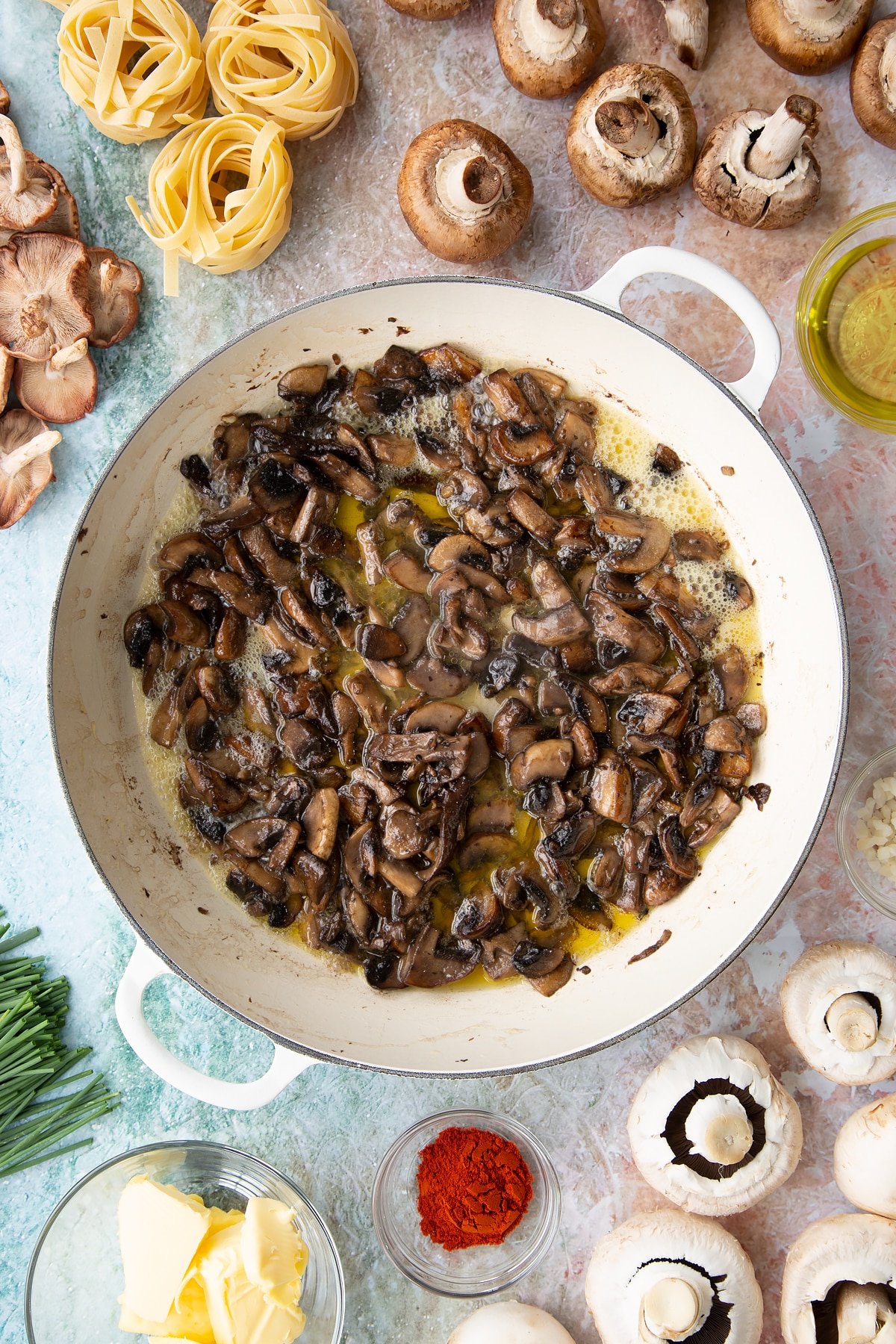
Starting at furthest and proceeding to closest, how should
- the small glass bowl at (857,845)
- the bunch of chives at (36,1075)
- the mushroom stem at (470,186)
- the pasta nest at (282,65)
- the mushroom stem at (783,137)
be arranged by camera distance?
the bunch of chives at (36,1075)
the small glass bowl at (857,845)
the pasta nest at (282,65)
the mushroom stem at (470,186)
the mushroom stem at (783,137)

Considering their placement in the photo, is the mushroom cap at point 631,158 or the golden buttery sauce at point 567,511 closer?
the mushroom cap at point 631,158

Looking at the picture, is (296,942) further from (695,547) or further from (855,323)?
(855,323)

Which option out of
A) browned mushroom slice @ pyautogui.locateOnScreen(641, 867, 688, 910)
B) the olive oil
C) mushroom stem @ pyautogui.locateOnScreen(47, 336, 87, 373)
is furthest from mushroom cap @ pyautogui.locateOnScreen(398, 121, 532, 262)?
browned mushroom slice @ pyautogui.locateOnScreen(641, 867, 688, 910)

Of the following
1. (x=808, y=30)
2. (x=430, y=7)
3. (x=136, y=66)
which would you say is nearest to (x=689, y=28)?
(x=808, y=30)

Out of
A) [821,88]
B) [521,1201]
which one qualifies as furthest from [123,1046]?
[821,88]

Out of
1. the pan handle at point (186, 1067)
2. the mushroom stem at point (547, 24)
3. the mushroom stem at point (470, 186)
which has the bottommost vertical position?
the pan handle at point (186, 1067)

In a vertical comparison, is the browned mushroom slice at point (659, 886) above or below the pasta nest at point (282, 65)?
below

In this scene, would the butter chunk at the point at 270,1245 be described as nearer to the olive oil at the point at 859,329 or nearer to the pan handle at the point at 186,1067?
the pan handle at the point at 186,1067

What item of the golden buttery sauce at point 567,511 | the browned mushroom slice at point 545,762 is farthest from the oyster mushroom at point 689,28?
the browned mushroom slice at point 545,762
